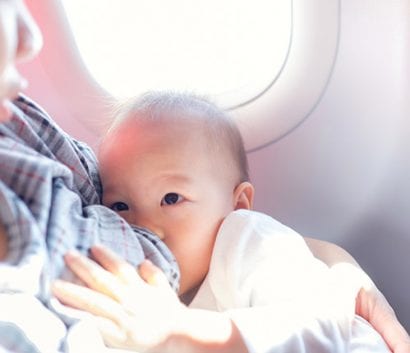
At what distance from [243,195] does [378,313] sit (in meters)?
0.25

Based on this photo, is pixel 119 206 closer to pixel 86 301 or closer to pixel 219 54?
pixel 86 301

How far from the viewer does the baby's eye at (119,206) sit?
90 cm

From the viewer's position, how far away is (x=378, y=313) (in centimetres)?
85

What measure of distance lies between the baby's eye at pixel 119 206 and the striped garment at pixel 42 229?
0.10 metres

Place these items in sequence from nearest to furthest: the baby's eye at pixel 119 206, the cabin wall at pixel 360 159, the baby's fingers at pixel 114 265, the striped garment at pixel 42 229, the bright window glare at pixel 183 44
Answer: the striped garment at pixel 42 229 → the baby's fingers at pixel 114 265 → the baby's eye at pixel 119 206 → the cabin wall at pixel 360 159 → the bright window glare at pixel 183 44

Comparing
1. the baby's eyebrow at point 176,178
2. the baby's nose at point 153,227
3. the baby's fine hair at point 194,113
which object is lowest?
the baby's nose at point 153,227

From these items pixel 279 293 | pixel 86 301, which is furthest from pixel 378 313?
pixel 86 301

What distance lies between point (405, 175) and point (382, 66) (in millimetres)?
171

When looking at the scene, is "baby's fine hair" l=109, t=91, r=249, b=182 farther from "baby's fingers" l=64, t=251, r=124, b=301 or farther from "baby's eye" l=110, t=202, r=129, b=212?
"baby's fingers" l=64, t=251, r=124, b=301

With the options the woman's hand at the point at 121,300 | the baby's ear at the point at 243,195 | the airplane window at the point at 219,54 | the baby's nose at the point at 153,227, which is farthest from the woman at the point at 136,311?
the airplane window at the point at 219,54

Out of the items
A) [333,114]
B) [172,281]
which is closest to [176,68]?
[333,114]

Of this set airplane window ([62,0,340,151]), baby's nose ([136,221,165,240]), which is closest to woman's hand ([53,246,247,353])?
baby's nose ([136,221,165,240])

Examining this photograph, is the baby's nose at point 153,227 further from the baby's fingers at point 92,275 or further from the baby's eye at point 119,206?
the baby's fingers at point 92,275

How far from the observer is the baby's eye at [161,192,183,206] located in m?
0.88
